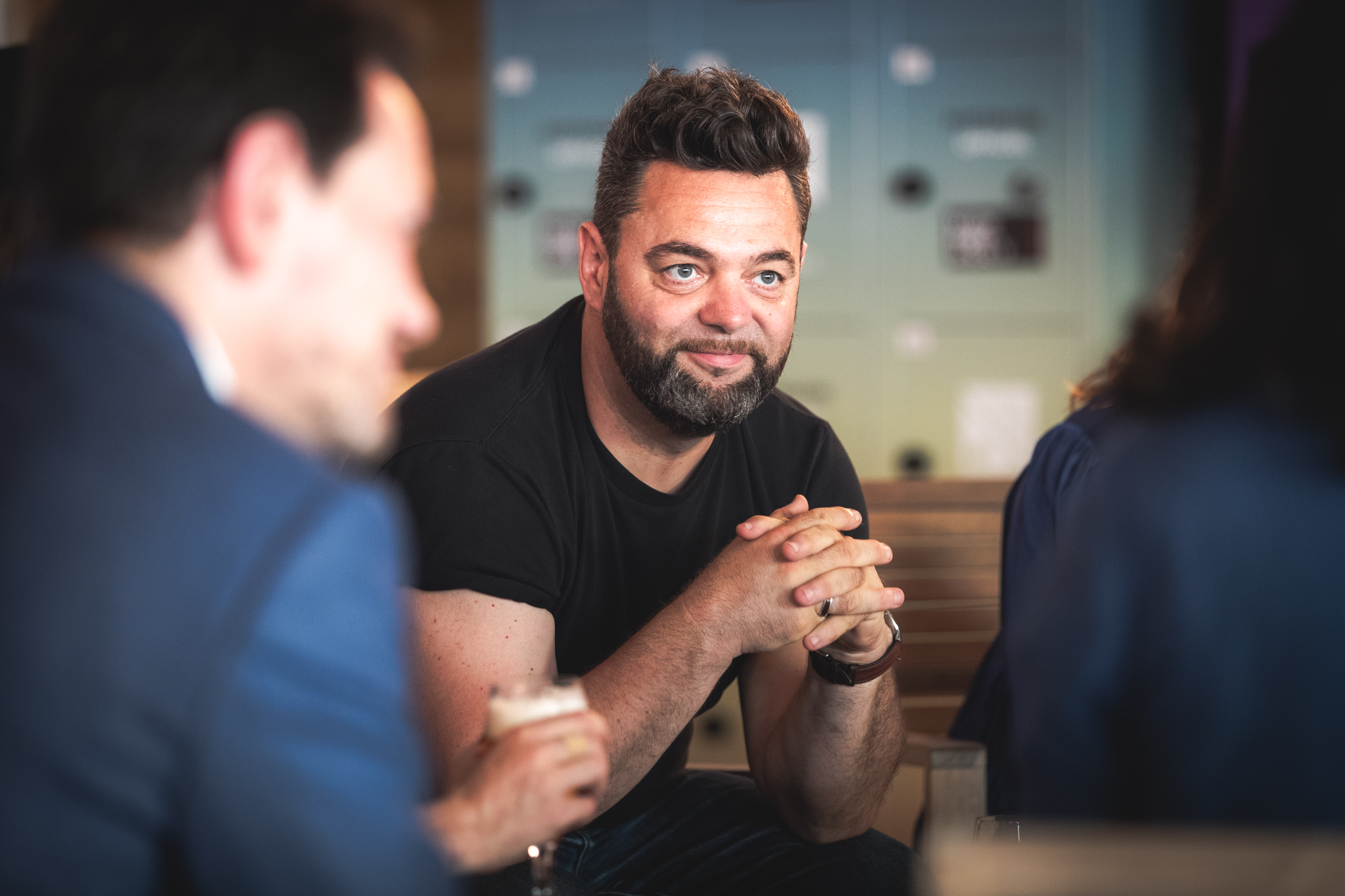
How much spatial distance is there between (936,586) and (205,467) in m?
1.80

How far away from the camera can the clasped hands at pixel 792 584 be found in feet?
4.28

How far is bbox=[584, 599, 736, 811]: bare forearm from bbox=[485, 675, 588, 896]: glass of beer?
356 millimetres

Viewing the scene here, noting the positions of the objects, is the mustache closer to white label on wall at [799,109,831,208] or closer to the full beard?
the full beard

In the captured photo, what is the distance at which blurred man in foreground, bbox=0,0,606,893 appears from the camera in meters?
0.57

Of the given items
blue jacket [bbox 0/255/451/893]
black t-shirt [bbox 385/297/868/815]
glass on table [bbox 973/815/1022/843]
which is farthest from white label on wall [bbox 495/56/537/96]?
blue jacket [bbox 0/255/451/893]

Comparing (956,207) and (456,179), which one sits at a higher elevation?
(456,179)

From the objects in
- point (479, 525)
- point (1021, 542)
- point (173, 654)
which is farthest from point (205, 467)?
point (1021, 542)

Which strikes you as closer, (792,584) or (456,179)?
(792,584)

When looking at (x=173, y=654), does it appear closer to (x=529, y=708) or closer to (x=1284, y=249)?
(x=529, y=708)

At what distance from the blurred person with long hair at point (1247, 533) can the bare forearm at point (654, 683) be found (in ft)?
2.01

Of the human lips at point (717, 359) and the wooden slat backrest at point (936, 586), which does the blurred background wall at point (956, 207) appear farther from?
the human lips at point (717, 359)

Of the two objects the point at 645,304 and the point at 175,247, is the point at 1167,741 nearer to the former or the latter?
the point at 175,247

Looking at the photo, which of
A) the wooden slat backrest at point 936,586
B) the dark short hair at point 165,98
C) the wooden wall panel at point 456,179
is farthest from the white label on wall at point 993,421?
the dark short hair at point 165,98

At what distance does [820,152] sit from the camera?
336cm
